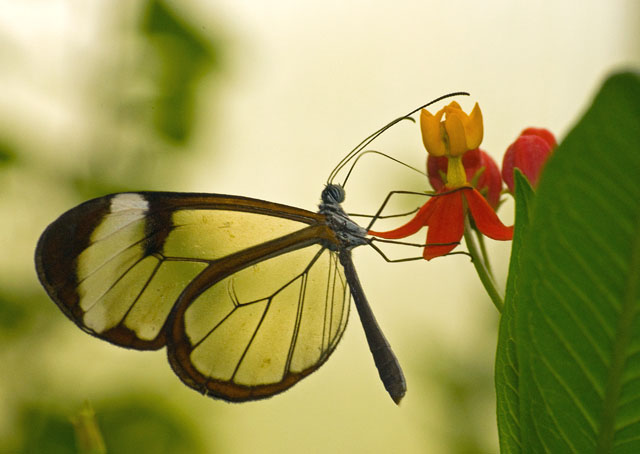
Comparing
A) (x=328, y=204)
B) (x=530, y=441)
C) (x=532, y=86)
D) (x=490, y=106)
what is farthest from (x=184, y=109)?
(x=532, y=86)

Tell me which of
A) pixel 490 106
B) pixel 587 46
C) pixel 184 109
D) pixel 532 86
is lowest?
pixel 184 109

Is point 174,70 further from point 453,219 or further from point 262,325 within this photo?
point 453,219

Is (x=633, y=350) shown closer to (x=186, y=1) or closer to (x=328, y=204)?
(x=328, y=204)

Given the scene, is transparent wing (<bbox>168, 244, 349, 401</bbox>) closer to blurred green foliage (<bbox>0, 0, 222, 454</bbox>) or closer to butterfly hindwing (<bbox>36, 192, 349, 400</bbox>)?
butterfly hindwing (<bbox>36, 192, 349, 400</bbox>)

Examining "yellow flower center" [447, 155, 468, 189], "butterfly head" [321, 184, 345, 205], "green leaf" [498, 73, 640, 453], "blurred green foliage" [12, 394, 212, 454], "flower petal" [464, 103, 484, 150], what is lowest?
"green leaf" [498, 73, 640, 453]

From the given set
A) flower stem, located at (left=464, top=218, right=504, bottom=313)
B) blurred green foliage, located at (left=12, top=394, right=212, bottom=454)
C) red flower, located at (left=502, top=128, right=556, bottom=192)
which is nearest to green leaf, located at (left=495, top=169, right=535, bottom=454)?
flower stem, located at (left=464, top=218, right=504, bottom=313)

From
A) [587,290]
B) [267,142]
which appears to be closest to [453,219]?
[587,290]

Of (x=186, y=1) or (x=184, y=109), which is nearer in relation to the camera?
(x=184, y=109)
